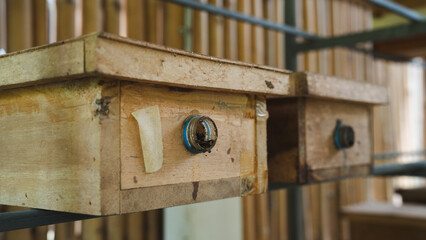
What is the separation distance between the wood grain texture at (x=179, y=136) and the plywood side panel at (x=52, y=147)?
7cm

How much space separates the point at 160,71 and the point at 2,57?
354 mm

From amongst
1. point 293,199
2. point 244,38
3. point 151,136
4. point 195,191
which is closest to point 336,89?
point 195,191

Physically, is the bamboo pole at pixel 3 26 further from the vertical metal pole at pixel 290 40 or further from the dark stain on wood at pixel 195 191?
the dark stain on wood at pixel 195 191

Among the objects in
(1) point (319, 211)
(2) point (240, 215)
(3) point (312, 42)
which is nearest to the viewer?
(3) point (312, 42)

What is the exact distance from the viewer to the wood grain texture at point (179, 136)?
103cm

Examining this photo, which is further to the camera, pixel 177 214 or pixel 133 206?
pixel 177 214

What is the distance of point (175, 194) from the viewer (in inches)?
44.2

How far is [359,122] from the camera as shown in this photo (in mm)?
1844

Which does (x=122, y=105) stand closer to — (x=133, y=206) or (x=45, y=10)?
(x=133, y=206)

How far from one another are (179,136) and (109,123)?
0.67 feet

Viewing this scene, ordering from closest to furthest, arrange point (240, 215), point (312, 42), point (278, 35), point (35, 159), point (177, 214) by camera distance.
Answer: point (35, 159), point (312, 42), point (177, 214), point (240, 215), point (278, 35)

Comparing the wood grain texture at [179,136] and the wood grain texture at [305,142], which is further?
the wood grain texture at [305,142]

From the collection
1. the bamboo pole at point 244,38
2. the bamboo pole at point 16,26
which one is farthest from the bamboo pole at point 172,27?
the bamboo pole at point 16,26

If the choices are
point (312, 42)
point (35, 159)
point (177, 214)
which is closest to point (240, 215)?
point (177, 214)
